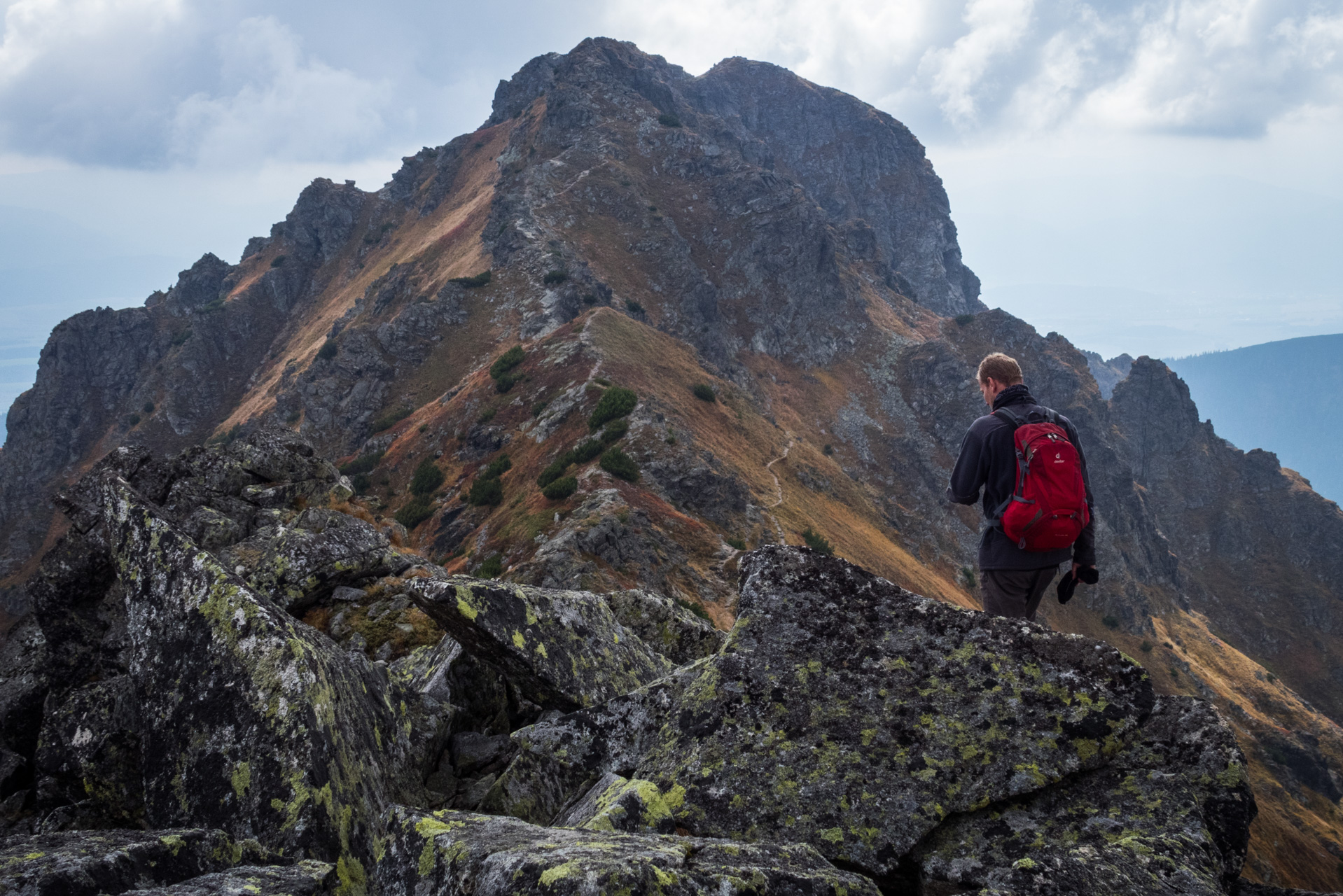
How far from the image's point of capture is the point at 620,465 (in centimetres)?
5031

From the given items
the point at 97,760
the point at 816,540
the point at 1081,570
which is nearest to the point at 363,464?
the point at 816,540

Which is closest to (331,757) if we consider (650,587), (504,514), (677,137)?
(650,587)

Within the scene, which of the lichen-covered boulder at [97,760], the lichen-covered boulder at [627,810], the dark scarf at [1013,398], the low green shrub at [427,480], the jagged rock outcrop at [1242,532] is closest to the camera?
the lichen-covered boulder at [627,810]

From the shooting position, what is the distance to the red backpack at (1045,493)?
Answer: 6820 mm

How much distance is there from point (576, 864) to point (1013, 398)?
6.74 meters

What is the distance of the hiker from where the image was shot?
22.5 ft

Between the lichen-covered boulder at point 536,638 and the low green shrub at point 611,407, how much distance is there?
47899 millimetres

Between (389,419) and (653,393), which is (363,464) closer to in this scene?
(389,419)

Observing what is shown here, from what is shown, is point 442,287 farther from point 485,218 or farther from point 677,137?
point 677,137

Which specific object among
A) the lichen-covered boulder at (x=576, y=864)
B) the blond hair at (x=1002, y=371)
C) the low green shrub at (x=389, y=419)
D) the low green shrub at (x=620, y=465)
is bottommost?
the lichen-covered boulder at (x=576, y=864)

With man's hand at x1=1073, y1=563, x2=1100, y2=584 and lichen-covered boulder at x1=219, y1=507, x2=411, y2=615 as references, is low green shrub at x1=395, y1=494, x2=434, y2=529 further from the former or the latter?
man's hand at x1=1073, y1=563, x2=1100, y2=584

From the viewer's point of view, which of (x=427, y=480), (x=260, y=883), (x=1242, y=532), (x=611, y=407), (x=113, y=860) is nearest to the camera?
(x=113, y=860)

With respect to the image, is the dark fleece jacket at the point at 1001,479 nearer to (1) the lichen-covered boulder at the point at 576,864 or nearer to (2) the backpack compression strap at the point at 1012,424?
(2) the backpack compression strap at the point at 1012,424

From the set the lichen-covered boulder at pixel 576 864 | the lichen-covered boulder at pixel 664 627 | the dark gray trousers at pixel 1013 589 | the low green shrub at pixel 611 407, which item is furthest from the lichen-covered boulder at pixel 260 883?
the low green shrub at pixel 611 407
